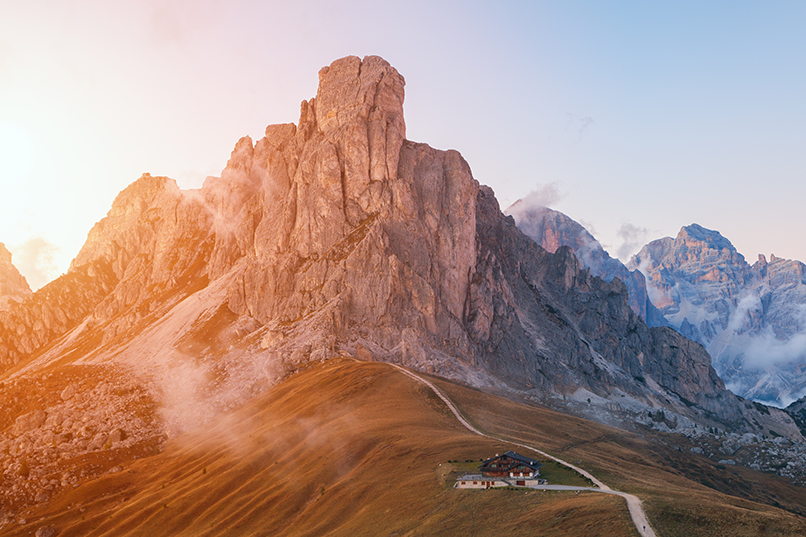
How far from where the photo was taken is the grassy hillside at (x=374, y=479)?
5953 centimetres

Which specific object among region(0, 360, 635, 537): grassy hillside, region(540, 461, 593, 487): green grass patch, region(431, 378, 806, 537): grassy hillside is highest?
region(0, 360, 635, 537): grassy hillside

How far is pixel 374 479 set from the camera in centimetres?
8775

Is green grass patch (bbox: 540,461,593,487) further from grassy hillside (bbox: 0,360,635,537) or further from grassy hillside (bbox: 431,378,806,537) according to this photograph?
grassy hillside (bbox: 0,360,635,537)

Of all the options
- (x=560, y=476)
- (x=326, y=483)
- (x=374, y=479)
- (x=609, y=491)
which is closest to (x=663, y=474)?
(x=560, y=476)

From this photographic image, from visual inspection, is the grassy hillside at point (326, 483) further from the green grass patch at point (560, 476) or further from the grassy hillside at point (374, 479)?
the green grass patch at point (560, 476)

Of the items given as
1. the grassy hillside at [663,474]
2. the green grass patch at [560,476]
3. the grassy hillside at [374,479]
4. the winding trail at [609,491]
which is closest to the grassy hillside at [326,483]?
the grassy hillside at [374,479]

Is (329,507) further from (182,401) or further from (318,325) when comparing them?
(318,325)

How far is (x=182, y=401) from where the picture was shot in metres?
173

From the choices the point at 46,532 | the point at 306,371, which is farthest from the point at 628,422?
the point at 46,532

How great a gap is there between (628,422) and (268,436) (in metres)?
124

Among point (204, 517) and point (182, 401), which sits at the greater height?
point (182, 401)

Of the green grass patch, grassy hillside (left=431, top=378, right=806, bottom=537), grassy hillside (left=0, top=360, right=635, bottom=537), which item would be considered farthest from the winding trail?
grassy hillside (left=0, top=360, right=635, bottom=537)

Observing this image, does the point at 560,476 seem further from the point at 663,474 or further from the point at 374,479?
the point at 663,474

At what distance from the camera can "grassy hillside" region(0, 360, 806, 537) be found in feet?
195
